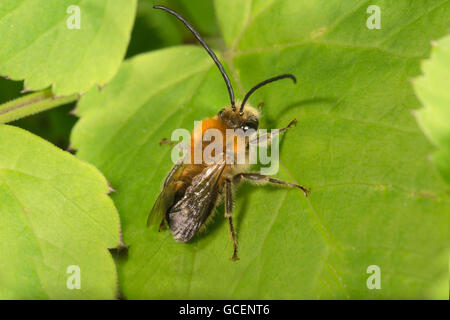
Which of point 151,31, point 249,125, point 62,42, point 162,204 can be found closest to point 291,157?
point 249,125

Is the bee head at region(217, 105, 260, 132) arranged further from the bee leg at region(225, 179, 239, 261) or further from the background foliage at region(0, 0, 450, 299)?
the bee leg at region(225, 179, 239, 261)

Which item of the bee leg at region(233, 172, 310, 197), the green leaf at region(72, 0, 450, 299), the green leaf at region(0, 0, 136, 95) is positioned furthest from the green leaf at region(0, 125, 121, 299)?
the bee leg at region(233, 172, 310, 197)

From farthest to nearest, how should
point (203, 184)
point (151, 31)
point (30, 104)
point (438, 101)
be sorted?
1. point (151, 31)
2. point (30, 104)
3. point (203, 184)
4. point (438, 101)

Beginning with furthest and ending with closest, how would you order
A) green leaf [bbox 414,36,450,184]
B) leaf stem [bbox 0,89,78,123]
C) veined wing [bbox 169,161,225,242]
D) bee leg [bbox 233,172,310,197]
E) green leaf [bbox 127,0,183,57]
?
green leaf [bbox 127,0,183,57] < leaf stem [bbox 0,89,78,123] < veined wing [bbox 169,161,225,242] < bee leg [bbox 233,172,310,197] < green leaf [bbox 414,36,450,184]

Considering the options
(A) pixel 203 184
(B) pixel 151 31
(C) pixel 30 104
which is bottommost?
(A) pixel 203 184

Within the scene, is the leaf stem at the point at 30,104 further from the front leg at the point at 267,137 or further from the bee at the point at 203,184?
the front leg at the point at 267,137

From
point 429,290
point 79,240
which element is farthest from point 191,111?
point 429,290

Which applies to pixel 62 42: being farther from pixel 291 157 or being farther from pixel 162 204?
pixel 291 157
